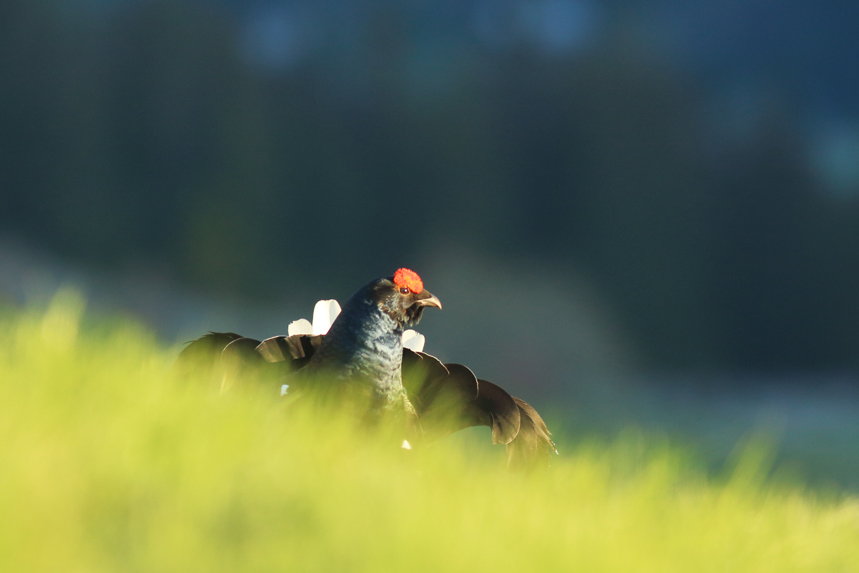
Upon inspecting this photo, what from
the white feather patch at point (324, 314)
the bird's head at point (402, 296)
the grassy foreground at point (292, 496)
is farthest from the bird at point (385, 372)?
the grassy foreground at point (292, 496)

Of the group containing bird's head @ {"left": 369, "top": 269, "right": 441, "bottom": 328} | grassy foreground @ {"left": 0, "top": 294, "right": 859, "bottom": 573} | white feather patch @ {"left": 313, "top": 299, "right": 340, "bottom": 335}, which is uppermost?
bird's head @ {"left": 369, "top": 269, "right": 441, "bottom": 328}

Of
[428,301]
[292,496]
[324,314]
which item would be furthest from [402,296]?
[292,496]

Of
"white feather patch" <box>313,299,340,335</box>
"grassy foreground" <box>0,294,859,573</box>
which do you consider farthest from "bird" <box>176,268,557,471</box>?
"grassy foreground" <box>0,294,859,573</box>

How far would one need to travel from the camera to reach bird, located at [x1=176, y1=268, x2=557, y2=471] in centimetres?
289

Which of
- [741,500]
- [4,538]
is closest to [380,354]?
[741,500]

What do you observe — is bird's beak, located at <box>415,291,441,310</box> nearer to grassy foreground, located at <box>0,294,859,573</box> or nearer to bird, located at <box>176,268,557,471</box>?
bird, located at <box>176,268,557,471</box>

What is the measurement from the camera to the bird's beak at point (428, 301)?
10.5ft

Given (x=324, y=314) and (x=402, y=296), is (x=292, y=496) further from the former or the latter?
(x=324, y=314)

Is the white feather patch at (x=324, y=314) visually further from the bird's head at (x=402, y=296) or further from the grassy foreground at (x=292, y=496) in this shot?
the grassy foreground at (x=292, y=496)

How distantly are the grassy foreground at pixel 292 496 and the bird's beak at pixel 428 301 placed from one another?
3.20 ft

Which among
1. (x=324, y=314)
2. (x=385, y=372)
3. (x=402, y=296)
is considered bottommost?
(x=385, y=372)

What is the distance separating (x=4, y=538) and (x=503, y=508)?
41.9 inches

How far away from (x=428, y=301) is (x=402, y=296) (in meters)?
0.16

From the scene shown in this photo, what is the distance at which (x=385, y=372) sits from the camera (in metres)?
2.92
